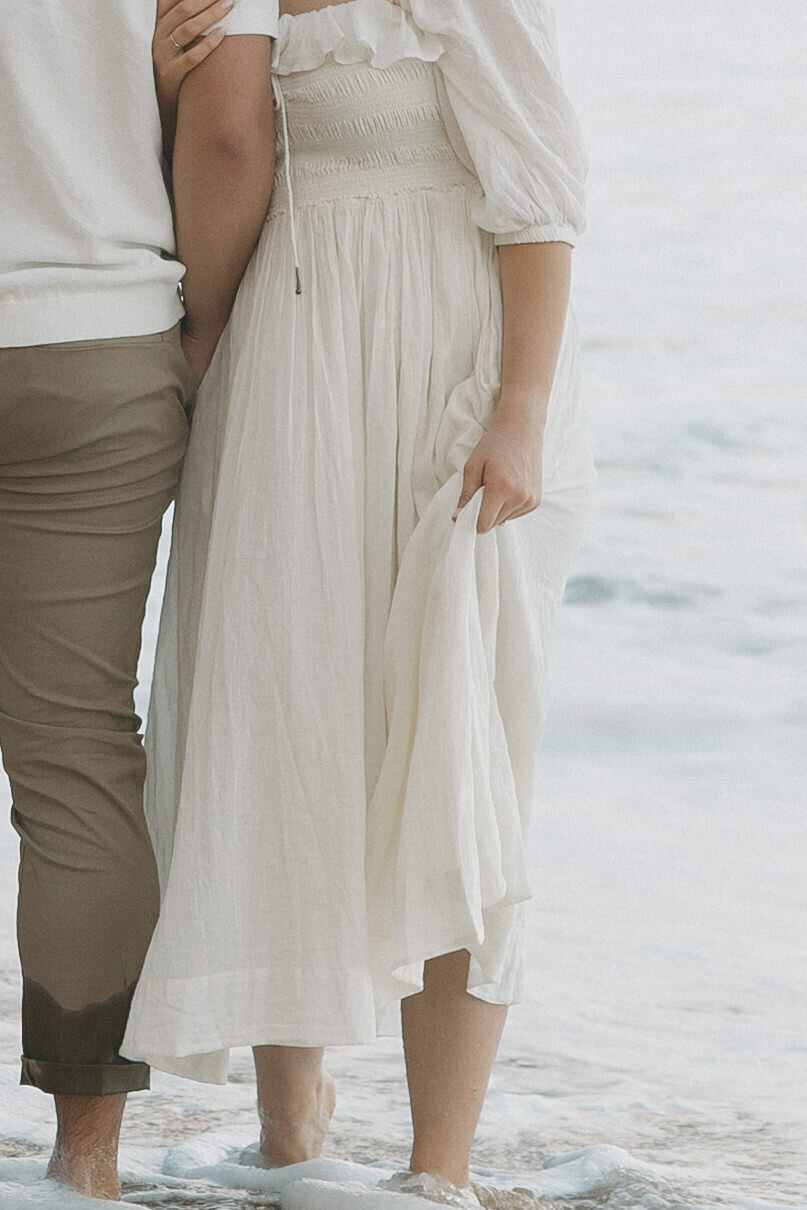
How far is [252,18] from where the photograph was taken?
1267 millimetres

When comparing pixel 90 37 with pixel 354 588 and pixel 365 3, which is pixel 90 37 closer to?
pixel 365 3

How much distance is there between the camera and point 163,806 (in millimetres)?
1488

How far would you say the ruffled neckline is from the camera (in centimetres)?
125

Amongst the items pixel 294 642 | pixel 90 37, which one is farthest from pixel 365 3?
pixel 294 642

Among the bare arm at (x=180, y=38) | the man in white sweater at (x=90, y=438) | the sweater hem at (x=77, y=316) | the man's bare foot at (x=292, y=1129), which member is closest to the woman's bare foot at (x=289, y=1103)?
the man's bare foot at (x=292, y=1129)

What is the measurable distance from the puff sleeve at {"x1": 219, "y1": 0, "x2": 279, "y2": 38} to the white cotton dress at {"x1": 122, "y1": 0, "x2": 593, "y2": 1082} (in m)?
0.02

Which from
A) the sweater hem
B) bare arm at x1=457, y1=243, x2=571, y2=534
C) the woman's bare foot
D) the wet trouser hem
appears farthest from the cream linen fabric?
the woman's bare foot

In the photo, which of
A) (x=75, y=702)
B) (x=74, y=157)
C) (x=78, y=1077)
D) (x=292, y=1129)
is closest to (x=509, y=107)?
(x=74, y=157)

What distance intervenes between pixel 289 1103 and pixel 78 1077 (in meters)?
0.30

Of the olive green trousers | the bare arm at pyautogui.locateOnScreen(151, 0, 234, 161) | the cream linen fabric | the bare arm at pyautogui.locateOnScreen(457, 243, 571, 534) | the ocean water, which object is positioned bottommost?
the ocean water

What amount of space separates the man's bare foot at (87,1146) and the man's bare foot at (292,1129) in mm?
241

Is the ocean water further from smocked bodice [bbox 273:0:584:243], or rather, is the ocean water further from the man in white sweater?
smocked bodice [bbox 273:0:584:243]

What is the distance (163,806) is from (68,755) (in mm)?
198

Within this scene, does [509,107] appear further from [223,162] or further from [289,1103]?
[289,1103]
